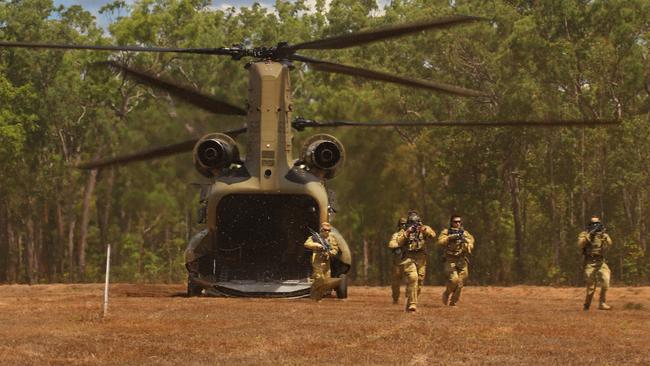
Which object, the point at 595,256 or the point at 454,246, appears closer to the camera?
the point at 454,246

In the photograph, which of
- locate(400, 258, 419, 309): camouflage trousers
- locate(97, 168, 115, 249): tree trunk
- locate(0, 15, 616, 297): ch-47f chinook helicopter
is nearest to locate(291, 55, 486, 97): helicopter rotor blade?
locate(0, 15, 616, 297): ch-47f chinook helicopter

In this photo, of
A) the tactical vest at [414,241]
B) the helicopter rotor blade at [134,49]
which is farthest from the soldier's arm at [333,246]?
the helicopter rotor blade at [134,49]

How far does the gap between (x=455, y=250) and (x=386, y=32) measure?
4.74 metres

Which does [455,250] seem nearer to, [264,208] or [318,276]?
[318,276]

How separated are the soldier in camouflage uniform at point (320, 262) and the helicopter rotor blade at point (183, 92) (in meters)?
3.90

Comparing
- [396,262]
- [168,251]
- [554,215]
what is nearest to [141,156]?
[396,262]

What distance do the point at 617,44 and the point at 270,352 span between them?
5038 centimetres

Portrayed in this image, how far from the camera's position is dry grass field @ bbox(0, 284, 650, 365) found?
46.9 feet

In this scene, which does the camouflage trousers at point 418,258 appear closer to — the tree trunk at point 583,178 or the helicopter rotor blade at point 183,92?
the helicopter rotor blade at point 183,92

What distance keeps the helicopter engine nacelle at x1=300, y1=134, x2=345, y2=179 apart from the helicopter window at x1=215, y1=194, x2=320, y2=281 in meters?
0.80

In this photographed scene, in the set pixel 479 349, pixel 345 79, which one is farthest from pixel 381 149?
pixel 479 349

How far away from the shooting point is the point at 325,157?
28.4m

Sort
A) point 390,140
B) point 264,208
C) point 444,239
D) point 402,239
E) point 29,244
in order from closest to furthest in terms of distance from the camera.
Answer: point 402,239
point 444,239
point 264,208
point 390,140
point 29,244

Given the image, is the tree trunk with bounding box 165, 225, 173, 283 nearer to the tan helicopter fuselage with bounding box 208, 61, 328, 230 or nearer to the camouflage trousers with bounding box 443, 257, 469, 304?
the tan helicopter fuselage with bounding box 208, 61, 328, 230
